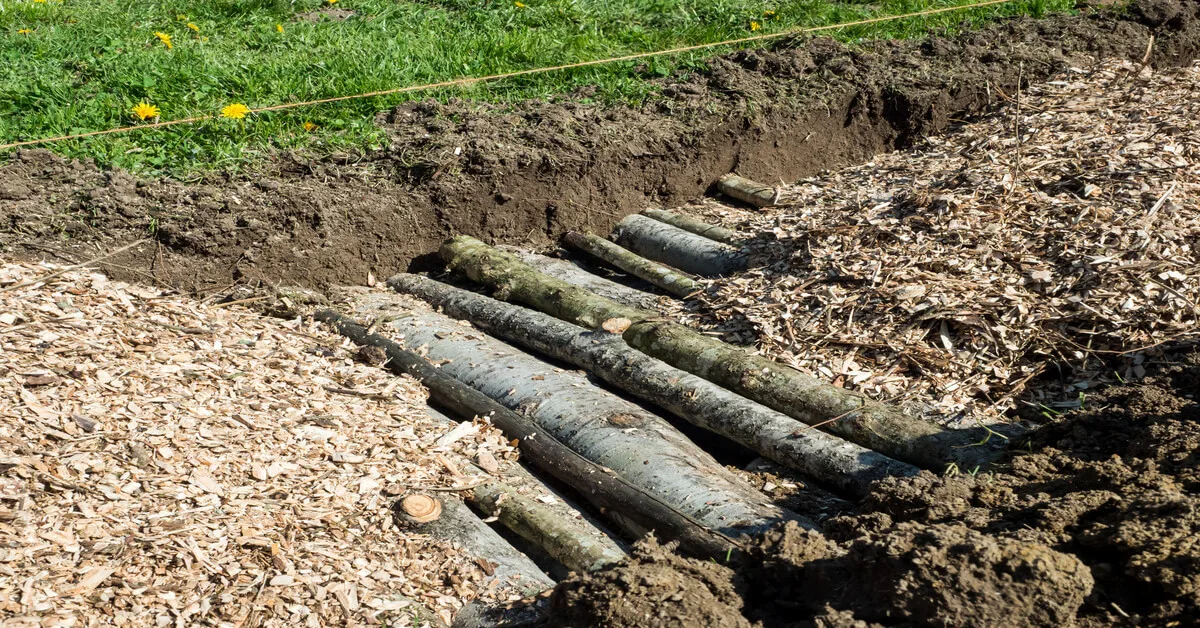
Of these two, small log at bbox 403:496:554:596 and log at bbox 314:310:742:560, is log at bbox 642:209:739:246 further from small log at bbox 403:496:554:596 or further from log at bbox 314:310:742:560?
small log at bbox 403:496:554:596

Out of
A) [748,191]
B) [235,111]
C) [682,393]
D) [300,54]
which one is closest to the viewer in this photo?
[682,393]

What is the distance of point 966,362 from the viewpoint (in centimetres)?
459

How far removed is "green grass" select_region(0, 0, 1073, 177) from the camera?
21.0 feet

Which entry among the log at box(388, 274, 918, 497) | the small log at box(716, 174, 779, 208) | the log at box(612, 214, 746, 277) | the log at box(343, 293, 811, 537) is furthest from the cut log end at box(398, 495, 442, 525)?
the small log at box(716, 174, 779, 208)

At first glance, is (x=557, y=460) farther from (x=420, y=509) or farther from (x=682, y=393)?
(x=682, y=393)

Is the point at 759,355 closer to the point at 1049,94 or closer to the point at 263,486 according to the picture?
the point at 263,486

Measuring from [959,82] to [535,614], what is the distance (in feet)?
19.2

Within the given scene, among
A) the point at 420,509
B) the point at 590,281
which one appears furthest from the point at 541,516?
the point at 590,281

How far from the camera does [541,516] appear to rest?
393 cm

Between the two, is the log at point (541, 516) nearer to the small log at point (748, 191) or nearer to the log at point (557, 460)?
the log at point (557, 460)

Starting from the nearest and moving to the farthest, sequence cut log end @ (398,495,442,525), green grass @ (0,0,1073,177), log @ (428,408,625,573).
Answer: log @ (428,408,625,573)
cut log end @ (398,495,442,525)
green grass @ (0,0,1073,177)

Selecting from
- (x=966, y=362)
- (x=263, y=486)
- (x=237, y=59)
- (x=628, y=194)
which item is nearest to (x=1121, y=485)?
(x=966, y=362)

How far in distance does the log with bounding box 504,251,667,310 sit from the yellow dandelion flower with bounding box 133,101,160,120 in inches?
98.4

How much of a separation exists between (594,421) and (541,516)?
0.68 meters
